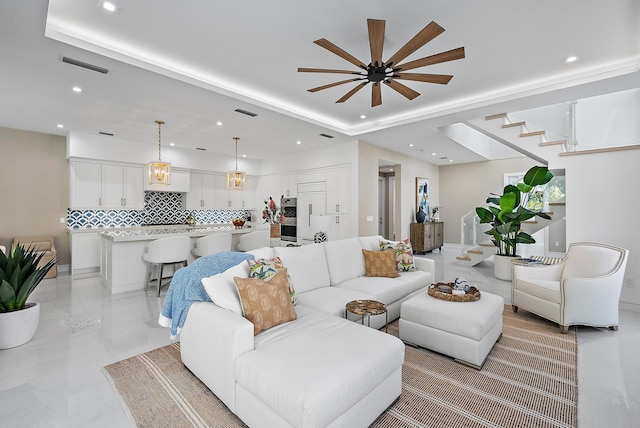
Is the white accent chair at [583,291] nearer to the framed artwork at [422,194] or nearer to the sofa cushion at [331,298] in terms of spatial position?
the sofa cushion at [331,298]

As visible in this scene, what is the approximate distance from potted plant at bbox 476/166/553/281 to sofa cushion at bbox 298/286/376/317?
377 centimetres

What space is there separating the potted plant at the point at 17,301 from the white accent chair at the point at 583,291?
5.29m

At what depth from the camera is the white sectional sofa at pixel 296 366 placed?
1449 mm

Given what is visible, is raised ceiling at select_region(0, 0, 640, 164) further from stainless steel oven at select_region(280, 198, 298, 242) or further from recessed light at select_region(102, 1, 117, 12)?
stainless steel oven at select_region(280, 198, 298, 242)

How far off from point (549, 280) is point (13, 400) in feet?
17.4

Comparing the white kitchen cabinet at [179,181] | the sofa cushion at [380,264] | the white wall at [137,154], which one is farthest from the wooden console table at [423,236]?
the white kitchen cabinet at [179,181]

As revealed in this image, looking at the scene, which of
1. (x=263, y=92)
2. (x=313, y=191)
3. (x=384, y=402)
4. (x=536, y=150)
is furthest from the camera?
(x=313, y=191)

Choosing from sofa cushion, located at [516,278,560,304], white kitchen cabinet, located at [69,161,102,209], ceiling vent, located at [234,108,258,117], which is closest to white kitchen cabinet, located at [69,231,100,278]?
white kitchen cabinet, located at [69,161,102,209]

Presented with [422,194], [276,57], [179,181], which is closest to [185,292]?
[276,57]

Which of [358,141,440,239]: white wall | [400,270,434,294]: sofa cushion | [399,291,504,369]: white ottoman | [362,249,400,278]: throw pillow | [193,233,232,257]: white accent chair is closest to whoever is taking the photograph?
[399,291,504,369]: white ottoman

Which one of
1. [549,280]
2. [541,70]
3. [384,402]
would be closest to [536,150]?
[541,70]

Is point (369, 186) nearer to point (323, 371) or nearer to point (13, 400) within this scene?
point (323, 371)

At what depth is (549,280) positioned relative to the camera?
12.0 ft

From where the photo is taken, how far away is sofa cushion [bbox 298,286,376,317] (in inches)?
107
